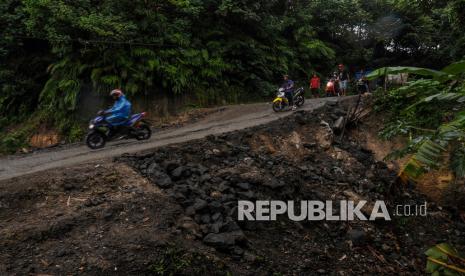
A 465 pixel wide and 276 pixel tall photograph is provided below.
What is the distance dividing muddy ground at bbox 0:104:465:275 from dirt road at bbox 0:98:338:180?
1113 millimetres

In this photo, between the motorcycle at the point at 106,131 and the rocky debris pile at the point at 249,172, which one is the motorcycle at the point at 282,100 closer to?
the rocky debris pile at the point at 249,172

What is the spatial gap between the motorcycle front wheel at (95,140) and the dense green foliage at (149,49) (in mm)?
4299

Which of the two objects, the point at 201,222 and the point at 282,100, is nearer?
the point at 201,222

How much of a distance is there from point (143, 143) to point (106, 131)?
1049mm

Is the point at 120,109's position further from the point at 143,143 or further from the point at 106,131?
the point at 143,143

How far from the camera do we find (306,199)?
28.9 feet

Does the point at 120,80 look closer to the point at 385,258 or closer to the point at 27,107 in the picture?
the point at 27,107

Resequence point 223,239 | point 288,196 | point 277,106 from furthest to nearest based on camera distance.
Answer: point 277,106
point 288,196
point 223,239

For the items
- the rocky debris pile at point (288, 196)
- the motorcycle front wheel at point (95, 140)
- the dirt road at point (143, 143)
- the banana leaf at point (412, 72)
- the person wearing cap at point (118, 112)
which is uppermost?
the banana leaf at point (412, 72)

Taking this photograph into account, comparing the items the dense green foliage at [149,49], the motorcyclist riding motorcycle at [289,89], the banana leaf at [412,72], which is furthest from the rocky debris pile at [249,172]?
the dense green foliage at [149,49]

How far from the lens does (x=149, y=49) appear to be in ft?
52.5

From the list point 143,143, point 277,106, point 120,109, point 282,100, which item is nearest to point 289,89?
point 282,100

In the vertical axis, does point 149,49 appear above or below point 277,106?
above

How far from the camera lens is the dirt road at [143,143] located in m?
9.15
